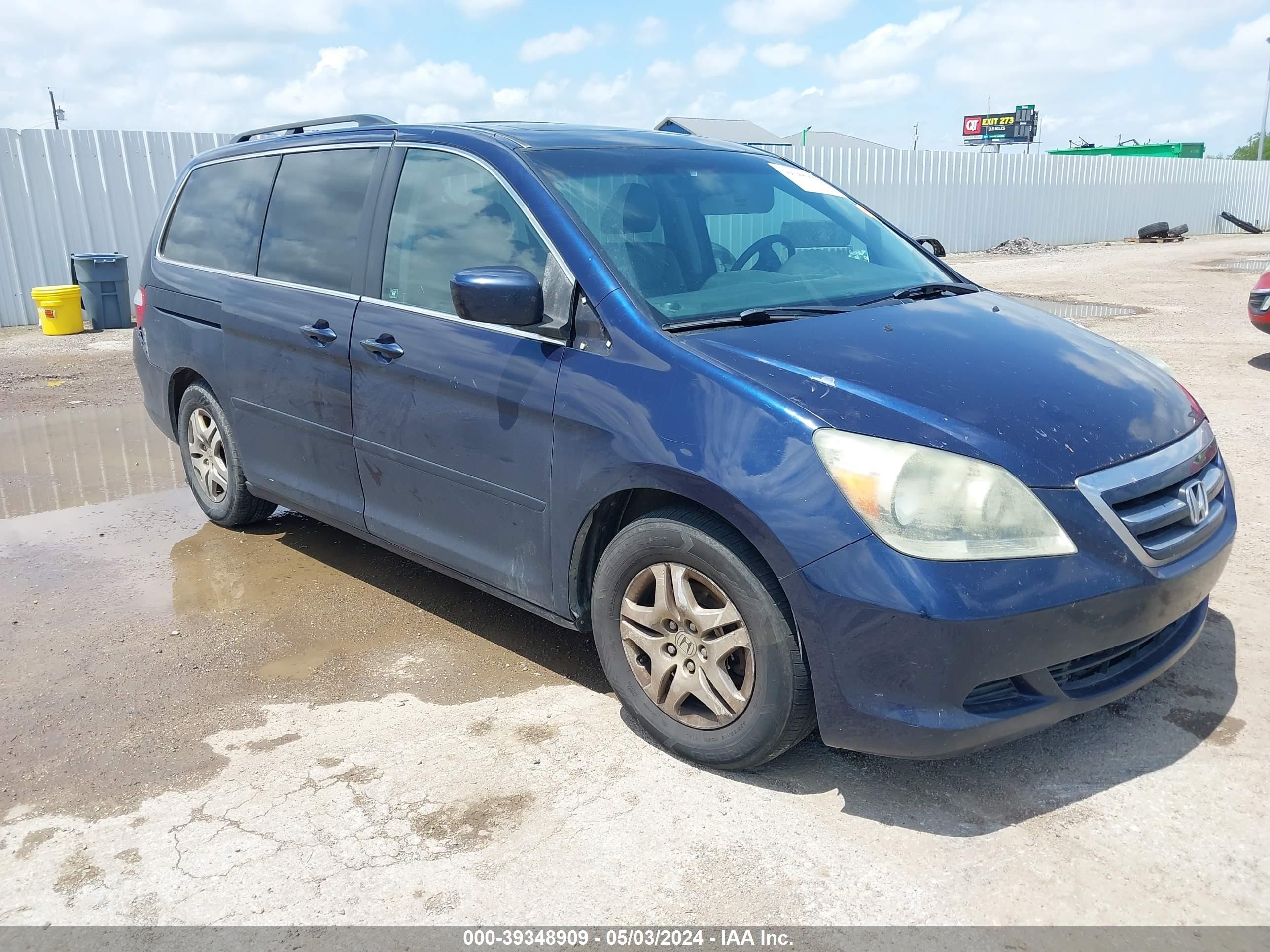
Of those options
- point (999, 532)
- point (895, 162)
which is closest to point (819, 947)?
point (999, 532)

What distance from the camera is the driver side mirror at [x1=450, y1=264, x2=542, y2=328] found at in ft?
10.7

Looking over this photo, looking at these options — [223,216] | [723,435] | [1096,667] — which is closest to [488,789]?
[723,435]

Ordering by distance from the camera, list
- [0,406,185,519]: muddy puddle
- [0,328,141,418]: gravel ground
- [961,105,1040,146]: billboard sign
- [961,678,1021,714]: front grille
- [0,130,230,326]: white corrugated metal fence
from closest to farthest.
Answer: [961,678,1021,714]: front grille, [0,406,185,519]: muddy puddle, [0,328,141,418]: gravel ground, [0,130,230,326]: white corrugated metal fence, [961,105,1040,146]: billboard sign

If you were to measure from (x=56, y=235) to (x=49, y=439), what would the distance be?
7.53 meters

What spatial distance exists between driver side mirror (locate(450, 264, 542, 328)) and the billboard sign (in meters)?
70.8

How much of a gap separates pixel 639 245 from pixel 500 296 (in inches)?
21.6

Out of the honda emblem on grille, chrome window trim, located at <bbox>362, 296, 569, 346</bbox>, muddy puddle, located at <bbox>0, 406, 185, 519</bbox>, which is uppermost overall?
chrome window trim, located at <bbox>362, 296, 569, 346</bbox>

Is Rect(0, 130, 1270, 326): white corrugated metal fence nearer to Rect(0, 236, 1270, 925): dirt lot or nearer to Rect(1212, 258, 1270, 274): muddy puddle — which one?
Rect(1212, 258, 1270, 274): muddy puddle

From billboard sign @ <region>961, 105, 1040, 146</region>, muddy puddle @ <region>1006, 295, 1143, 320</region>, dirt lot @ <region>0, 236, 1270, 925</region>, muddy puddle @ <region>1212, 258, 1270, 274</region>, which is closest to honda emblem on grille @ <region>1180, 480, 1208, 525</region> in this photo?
dirt lot @ <region>0, 236, 1270, 925</region>

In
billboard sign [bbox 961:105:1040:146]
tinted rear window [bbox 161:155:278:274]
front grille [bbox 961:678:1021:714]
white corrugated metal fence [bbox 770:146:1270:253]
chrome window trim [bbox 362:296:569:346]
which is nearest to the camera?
front grille [bbox 961:678:1021:714]

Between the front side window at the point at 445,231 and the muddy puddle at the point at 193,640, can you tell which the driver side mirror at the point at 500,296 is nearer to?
the front side window at the point at 445,231

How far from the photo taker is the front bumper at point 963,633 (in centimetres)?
262

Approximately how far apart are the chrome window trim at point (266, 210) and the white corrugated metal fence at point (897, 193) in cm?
980

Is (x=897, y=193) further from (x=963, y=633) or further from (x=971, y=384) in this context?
(x=963, y=633)
